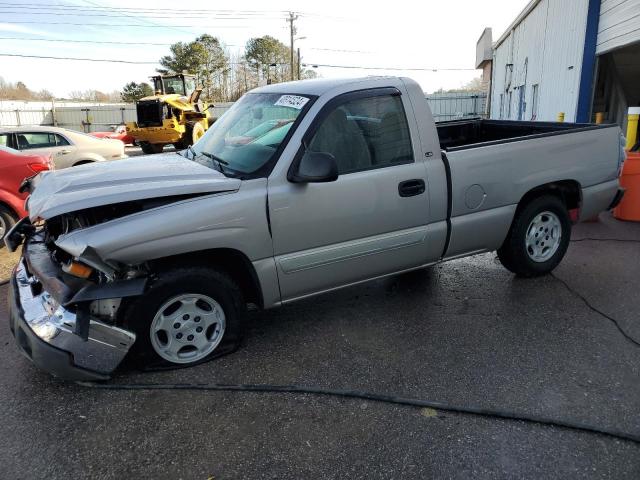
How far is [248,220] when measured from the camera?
3309 mm

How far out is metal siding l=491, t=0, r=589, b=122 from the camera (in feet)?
38.8

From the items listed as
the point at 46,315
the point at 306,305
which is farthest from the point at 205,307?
the point at 306,305

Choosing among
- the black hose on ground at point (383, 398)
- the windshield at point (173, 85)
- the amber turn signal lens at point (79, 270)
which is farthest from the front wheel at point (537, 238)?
the windshield at point (173, 85)

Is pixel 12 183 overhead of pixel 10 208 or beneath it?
overhead

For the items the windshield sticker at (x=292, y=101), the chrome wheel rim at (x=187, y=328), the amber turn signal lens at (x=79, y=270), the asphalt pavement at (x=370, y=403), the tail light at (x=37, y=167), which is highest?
the windshield sticker at (x=292, y=101)

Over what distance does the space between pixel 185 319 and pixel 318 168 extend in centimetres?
137

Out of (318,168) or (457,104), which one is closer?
(318,168)

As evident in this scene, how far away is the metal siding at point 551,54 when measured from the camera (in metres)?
11.8

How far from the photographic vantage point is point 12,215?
6.54m

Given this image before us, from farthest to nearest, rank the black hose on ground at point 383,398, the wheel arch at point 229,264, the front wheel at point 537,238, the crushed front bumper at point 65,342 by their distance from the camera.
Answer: the front wheel at point 537,238
the wheel arch at point 229,264
the crushed front bumper at point 65,342
the black hose on ground at point 383,398

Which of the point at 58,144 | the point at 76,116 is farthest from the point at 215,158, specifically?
the point at 76,116

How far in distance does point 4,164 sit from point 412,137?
5.62 metres

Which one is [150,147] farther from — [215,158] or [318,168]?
[318,168]

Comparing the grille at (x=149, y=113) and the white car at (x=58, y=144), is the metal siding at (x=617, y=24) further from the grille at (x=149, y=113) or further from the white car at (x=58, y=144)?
the grille at (x=149, y=113)
